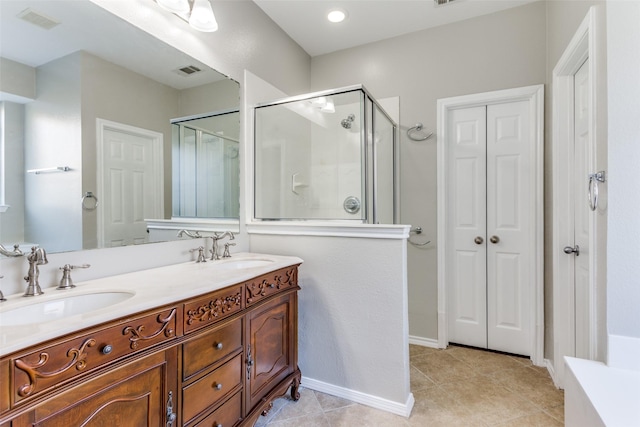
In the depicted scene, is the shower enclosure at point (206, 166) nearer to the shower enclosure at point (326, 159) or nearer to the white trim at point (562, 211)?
the shower enclosure at point (326, 159)

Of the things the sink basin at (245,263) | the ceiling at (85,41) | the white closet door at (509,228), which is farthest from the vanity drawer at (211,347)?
the white closet door at (509,228)

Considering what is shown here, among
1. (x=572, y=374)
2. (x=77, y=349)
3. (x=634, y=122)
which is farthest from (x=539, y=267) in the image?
(x=77, y=349)

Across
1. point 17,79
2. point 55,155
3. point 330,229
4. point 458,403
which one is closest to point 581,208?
point 458,403

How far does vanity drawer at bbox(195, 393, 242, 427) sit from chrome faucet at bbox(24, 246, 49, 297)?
2.53 ft

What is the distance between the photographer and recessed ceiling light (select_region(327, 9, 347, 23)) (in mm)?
2424

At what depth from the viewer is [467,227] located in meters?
2.63

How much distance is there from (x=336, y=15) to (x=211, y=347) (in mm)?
2495

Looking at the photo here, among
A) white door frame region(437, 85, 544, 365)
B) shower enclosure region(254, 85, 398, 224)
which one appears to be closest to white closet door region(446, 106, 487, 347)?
white door frame region(437, 85, 544, 365)

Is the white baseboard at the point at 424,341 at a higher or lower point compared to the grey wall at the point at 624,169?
lower

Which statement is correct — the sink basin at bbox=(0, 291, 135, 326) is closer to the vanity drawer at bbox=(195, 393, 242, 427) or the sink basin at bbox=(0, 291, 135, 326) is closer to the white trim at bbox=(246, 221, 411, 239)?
the vanity drawer at bbox=(195, 393, 242, 427)

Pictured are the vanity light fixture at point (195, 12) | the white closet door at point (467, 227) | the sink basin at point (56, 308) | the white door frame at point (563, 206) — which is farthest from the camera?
the white closet door at point (467, 227)

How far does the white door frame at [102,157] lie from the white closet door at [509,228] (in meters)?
2.41

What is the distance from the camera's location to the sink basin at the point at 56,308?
0.97 meters

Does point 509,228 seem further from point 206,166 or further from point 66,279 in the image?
point 66,279
